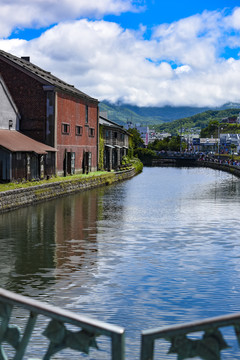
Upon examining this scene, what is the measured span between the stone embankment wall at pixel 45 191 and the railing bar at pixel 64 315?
82.9 ft

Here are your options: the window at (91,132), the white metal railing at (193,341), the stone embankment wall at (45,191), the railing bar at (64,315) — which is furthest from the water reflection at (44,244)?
the window at (91,132)

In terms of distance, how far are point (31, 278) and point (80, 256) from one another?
11.3 feet

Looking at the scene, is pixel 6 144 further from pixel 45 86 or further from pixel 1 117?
pixel 45 86

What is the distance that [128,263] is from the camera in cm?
1636

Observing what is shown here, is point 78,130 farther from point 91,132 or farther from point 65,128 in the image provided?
point 91,132

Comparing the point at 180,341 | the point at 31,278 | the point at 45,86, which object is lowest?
the point at 31,278

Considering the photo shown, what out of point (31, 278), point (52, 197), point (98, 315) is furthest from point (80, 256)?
point (52, 197)

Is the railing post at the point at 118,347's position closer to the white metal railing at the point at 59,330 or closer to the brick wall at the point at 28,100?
the white metal railing at the point at 59,330

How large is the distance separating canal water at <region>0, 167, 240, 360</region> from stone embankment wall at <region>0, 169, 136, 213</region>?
1038mm

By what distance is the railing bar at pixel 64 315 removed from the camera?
→ 3740 millimetres

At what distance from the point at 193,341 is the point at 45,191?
3292cm

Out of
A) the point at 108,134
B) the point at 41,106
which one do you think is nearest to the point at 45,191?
the point at 41,106

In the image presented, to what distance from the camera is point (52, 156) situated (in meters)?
45.5

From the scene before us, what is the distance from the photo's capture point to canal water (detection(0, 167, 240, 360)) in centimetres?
1138
